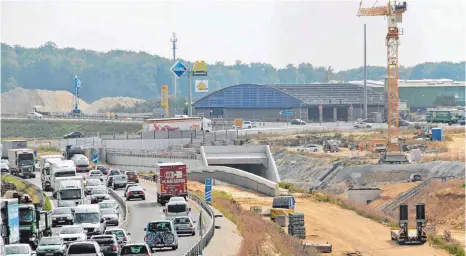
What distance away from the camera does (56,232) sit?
5097 centimetres

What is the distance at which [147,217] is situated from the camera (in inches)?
2438

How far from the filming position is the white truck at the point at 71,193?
212ft

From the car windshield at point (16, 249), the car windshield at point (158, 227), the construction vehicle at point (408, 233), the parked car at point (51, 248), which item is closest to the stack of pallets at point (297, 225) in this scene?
the construction vehicle at point (408, 233)

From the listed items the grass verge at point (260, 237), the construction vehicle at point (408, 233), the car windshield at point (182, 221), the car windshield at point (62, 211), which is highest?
the car windshield at point (62, 211)

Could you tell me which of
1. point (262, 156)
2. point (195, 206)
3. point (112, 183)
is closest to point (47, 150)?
point (262, 156)

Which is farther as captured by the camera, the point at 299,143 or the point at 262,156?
the point at 299,143

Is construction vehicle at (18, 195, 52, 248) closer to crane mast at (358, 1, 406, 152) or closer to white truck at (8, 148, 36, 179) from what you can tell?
white truck at (8, 148, 36, 179)

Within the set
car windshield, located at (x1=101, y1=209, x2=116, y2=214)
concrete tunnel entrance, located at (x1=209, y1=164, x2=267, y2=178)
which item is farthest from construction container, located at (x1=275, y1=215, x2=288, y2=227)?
concrete tunnel entrance, located at (x1=209, y1=164, x2=267, y2=178)

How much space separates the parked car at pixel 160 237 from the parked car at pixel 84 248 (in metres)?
6.56

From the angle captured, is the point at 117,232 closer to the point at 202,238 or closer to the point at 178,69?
the point at 202,238

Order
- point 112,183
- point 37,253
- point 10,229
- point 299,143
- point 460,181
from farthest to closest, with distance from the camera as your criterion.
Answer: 1. point 299,143
2. point 460,181
3. point 112,183
4. point 10,229
5. point 37,253

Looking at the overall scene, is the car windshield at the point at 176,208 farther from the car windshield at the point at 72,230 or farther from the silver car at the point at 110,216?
the car windshield at the point at 72,230

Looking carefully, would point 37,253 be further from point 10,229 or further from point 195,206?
point 195,206

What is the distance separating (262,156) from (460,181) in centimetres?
2674
